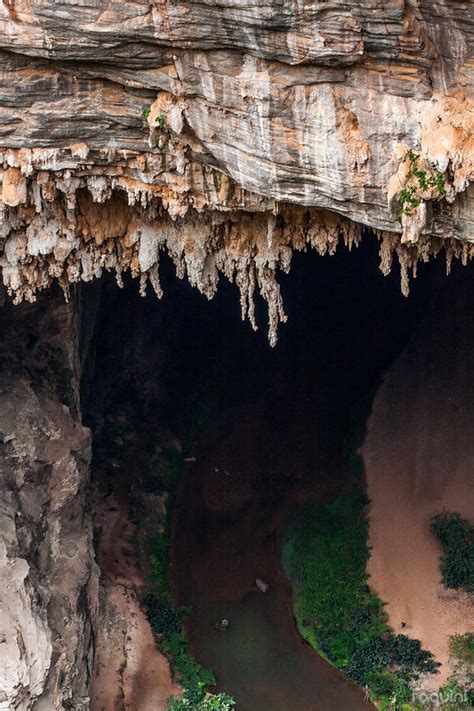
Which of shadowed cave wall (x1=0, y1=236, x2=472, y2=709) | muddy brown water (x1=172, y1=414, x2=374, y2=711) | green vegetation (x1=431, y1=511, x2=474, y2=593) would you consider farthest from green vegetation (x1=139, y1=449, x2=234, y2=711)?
green vegetation (x1=431, y1=511, x2=474, y2=593)

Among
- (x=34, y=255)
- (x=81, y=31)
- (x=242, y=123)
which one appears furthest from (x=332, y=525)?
(x=81, y=31)

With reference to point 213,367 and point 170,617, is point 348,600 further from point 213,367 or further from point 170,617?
point 213,367

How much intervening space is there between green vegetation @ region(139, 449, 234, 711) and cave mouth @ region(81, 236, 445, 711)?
13 centimetres

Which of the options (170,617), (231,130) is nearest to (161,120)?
(231,130)

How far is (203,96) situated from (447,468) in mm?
12793

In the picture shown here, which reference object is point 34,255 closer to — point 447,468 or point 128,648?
point 128,648

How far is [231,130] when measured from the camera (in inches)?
487

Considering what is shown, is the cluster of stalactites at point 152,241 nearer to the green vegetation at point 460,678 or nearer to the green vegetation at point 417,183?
the green vegetation at point 417,183

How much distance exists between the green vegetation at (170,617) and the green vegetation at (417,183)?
10366mm

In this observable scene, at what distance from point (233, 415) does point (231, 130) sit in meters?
13.7

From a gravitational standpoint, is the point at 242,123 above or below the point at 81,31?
below

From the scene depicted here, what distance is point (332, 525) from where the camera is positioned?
874 inches

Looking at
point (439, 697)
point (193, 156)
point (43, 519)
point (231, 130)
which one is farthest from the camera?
point (439, 697)

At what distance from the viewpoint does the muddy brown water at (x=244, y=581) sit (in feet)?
62.3
